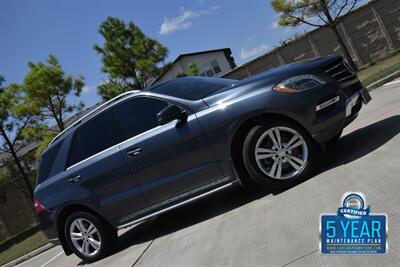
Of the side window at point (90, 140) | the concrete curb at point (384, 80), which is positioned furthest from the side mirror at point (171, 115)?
the concrete curb at point (384, 80)

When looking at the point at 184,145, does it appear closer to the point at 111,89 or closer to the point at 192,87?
the point at 192,87

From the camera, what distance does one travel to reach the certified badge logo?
125 inches

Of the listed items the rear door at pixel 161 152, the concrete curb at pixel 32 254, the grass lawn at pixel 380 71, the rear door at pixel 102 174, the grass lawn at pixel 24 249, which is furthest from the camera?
the grass lawn at pixel 24 249

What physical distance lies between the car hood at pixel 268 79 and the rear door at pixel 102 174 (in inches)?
58.1

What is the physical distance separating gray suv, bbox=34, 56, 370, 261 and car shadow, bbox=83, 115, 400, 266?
0.30m

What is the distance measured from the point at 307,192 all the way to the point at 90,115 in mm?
3226

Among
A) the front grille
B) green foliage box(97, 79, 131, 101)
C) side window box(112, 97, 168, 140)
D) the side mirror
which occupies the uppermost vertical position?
green foliage box(97, 79, 131, 101)

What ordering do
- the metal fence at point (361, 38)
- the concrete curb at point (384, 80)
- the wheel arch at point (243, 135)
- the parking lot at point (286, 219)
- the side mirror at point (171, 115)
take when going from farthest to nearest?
the metal fence at point (361, 38)
the concrete curb at point (384, 80)
the side mirror at point (171, 115)
the wheel arch at point (243, 135)
the parking lot at point (286, 219)

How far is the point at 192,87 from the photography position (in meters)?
6.03

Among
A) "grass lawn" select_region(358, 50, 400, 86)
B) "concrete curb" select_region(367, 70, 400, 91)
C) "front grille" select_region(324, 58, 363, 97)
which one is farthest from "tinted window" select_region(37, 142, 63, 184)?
"grass lawn" select_region(358, 50, 400, 86)

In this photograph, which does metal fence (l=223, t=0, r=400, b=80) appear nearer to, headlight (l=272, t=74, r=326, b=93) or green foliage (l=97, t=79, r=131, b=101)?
green foliage (l=97, t=79, r=131, b=101)

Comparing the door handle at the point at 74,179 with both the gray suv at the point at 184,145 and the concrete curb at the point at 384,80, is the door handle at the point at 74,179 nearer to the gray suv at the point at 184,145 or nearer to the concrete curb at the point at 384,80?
the gray suv at the point at 184,145

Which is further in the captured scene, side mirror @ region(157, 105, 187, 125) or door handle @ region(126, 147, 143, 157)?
door handle @ region(126, 147, 143, 157)

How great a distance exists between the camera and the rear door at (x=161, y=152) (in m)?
5.41
